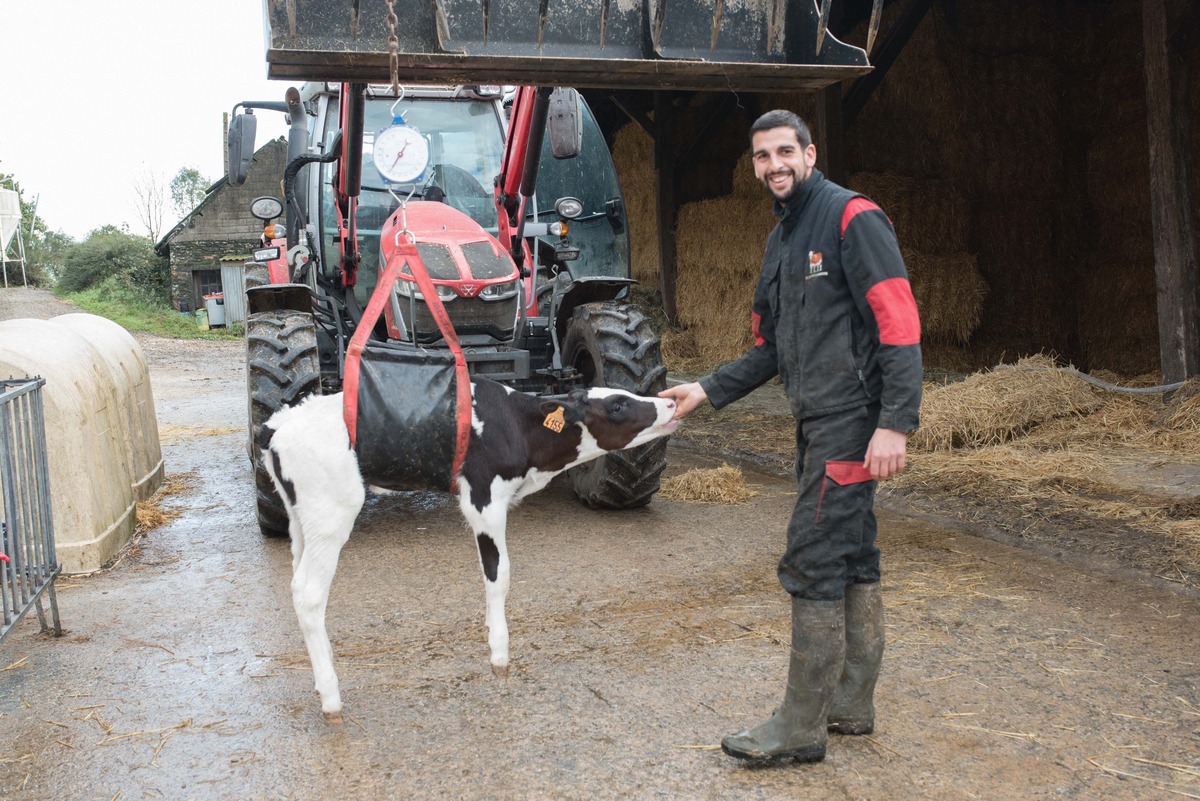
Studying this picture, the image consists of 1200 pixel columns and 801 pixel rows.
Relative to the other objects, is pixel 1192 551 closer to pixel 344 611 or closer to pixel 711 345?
pixel 344 611

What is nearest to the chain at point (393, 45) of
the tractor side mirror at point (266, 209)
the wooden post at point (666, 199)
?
the tractor side mirror at point (266, 209)

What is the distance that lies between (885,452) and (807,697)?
76 centimetres

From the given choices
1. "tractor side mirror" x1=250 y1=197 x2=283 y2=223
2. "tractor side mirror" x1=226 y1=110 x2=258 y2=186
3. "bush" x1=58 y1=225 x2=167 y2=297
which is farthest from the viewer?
"bush" x1=58 y1=225 x2=167 y2=297

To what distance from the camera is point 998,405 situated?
7.48m

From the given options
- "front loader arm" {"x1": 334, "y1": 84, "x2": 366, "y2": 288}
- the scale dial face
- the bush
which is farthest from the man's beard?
the bush

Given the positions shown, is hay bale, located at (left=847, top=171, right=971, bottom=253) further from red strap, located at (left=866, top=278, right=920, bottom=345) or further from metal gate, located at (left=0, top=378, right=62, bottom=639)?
metal gate, located at (left=0, top=378, right=62, bottom=639)

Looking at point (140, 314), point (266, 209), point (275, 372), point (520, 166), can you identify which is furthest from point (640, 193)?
point (140, 314)

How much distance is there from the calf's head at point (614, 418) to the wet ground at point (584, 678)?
83 centimetres

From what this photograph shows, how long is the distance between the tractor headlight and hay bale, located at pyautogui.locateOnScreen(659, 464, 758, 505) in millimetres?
1819

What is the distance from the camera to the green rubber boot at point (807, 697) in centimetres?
293

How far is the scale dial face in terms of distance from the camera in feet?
17.8

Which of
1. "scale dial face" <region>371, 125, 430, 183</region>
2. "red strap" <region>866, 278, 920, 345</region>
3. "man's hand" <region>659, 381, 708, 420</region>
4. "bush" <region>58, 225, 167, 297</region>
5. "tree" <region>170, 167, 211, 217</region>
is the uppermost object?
"tree" <region>170, 167, 211, 217</region>

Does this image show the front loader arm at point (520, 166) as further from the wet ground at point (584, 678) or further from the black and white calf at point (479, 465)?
the black and white calf at point (479, 465)

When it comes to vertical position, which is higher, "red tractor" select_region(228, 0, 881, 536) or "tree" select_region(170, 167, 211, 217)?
"tree" select_region(170, 167, 211, 217)
